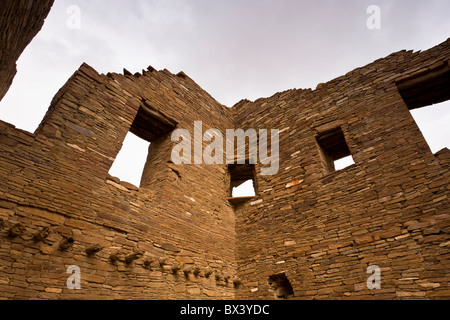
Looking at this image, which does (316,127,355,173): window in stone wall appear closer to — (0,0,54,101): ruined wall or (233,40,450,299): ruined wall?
(233,40,450,299): ruined wall

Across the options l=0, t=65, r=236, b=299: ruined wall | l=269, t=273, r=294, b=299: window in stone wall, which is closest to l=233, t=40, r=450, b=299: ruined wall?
l=269, t=273, r=294, b=299: window in stone wall

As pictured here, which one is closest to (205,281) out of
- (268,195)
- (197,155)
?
(268,195)

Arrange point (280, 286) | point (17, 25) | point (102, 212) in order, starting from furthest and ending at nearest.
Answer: point (280, 286) → point (102, 212) → point (17, 25)

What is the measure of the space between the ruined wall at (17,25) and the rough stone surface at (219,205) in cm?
198

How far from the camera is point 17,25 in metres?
2.43

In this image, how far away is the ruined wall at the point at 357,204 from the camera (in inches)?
182

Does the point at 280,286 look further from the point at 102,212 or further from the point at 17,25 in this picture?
the point at 17,25

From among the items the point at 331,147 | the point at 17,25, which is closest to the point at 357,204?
the point at 331,147

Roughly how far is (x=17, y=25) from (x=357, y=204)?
20.6 feet

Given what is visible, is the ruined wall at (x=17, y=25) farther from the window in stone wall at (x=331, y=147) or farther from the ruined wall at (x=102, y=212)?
the window in stone wall at (x=331, y=147)

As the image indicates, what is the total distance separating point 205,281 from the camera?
576 cm

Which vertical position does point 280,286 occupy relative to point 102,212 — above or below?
below

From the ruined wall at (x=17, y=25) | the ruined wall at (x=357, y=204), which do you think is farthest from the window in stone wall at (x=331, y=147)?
the ruined wall at (x=17, y=25)
